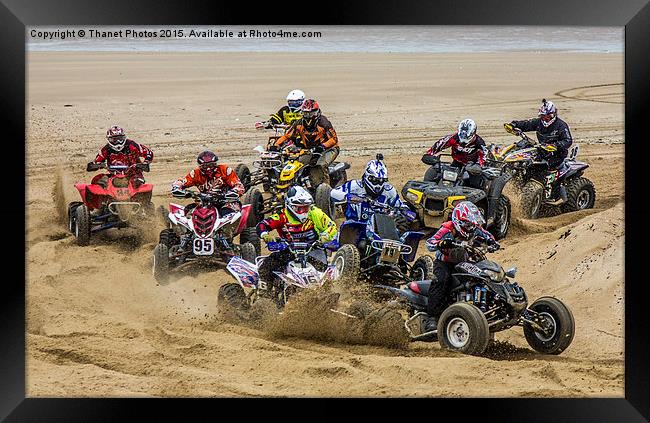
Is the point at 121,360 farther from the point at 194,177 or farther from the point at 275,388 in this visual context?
the point at 194,177

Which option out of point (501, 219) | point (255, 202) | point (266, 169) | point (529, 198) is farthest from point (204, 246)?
point (529, 198)

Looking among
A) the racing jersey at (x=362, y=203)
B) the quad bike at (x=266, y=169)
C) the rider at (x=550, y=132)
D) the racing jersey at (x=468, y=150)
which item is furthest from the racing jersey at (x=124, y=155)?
the rider at (x=550, y=132)

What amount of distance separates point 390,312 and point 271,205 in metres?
5.79

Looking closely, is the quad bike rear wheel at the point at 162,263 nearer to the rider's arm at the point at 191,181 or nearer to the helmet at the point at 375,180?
the rider's arm at the point at 191,181

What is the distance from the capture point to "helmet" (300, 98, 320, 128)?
21.7 meters

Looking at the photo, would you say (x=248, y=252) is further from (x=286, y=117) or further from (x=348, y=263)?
(x=286, y=117)

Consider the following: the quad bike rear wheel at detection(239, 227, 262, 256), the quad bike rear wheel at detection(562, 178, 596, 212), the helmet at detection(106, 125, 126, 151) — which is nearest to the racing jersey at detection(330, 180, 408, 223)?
the quad bike rear wheel at detection(239, 227, 262, 256)

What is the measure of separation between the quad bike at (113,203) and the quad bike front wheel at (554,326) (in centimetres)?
794

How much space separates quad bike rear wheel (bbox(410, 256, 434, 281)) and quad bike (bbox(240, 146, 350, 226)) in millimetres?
2771

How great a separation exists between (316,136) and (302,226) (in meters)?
5.35

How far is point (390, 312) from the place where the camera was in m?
16.4

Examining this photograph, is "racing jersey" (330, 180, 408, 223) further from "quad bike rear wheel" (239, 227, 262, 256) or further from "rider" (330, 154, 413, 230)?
"quad bike rear wheel" (239, 227, 262, 256)

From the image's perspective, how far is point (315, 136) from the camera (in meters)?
21.8

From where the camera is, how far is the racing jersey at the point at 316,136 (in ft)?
71.2
